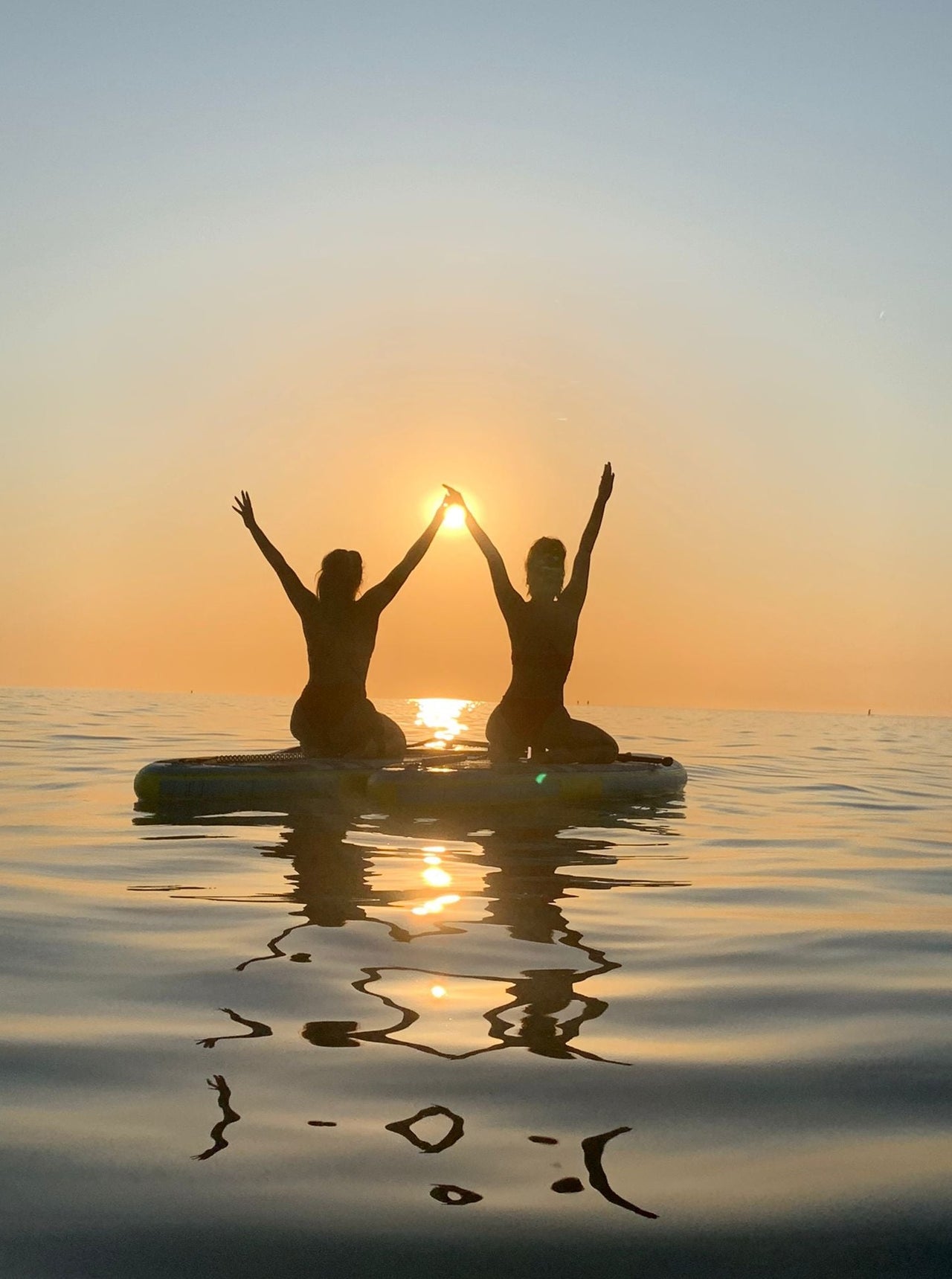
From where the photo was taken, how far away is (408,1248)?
2498 millimetres

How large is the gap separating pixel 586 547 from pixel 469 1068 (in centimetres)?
843

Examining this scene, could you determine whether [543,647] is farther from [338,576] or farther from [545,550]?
[338,576]

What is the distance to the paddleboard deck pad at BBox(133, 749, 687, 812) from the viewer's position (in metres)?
10.6

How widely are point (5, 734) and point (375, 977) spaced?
2133 cm

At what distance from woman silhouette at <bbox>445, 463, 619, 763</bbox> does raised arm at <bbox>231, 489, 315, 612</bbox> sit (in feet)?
6.19

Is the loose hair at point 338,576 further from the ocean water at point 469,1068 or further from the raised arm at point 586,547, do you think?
the ocean water at point 469,1068

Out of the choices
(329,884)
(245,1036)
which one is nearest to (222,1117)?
(245,1036)

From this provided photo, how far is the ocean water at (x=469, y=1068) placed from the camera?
2.57 metres

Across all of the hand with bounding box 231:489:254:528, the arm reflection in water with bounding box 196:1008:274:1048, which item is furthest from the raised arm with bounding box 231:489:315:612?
the arm reflection in water with bounding box 196:1008:274:1048

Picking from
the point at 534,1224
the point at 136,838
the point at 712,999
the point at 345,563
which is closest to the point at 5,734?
the point at 345,563

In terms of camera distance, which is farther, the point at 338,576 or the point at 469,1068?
the point at 338,576

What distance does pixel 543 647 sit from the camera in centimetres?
1191

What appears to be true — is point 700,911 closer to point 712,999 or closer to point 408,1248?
point 712,999

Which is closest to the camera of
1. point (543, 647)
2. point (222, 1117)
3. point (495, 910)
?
point (222, 1117)
